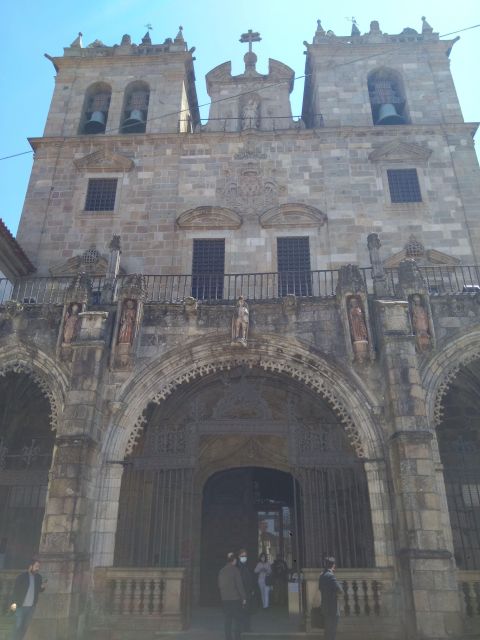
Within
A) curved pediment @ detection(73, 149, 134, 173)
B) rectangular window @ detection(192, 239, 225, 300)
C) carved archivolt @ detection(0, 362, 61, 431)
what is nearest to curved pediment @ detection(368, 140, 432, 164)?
rectangular window @ detection(192, 239, 225, 300)

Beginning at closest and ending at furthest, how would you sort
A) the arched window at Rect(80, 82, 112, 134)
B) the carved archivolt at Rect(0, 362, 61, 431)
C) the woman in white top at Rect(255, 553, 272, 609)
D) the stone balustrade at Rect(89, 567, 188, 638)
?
the stone balustrade at Rect(89, 567, 188, 638), the carved archivolt at Rect(0, 362, 61, 431), the woman in white top at Rect(255, 553, 272, 609), the arched window at Rect(80, 82, 112, 134)

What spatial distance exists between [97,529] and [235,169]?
1300 cm

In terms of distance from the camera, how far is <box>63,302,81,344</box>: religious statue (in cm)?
1216

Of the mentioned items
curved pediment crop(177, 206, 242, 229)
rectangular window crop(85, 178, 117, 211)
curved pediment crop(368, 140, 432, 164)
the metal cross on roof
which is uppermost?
the metal cross on roof

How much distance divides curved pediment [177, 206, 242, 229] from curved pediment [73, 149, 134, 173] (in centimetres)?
340

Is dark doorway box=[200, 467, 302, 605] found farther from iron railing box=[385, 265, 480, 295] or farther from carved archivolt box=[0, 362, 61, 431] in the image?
iron railing box=[385, 265, 480, 295]

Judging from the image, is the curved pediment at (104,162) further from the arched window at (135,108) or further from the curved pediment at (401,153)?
the curved pediment at (401,153)

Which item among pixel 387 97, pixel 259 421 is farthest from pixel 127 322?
pixel 387 97

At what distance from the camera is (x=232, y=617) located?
29.1 ft

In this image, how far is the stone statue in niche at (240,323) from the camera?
1212 centimetres

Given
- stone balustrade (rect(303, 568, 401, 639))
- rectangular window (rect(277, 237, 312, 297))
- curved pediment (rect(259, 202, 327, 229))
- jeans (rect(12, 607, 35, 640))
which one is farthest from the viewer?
curved pediment (rect(259, 202, 327, 229))

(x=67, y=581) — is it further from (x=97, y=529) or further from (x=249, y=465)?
(x=249, y=465)

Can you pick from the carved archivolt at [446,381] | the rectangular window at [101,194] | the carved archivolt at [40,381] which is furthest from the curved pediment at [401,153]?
the carved archivolt at [40,381]

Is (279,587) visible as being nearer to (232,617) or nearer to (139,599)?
(139,599)
